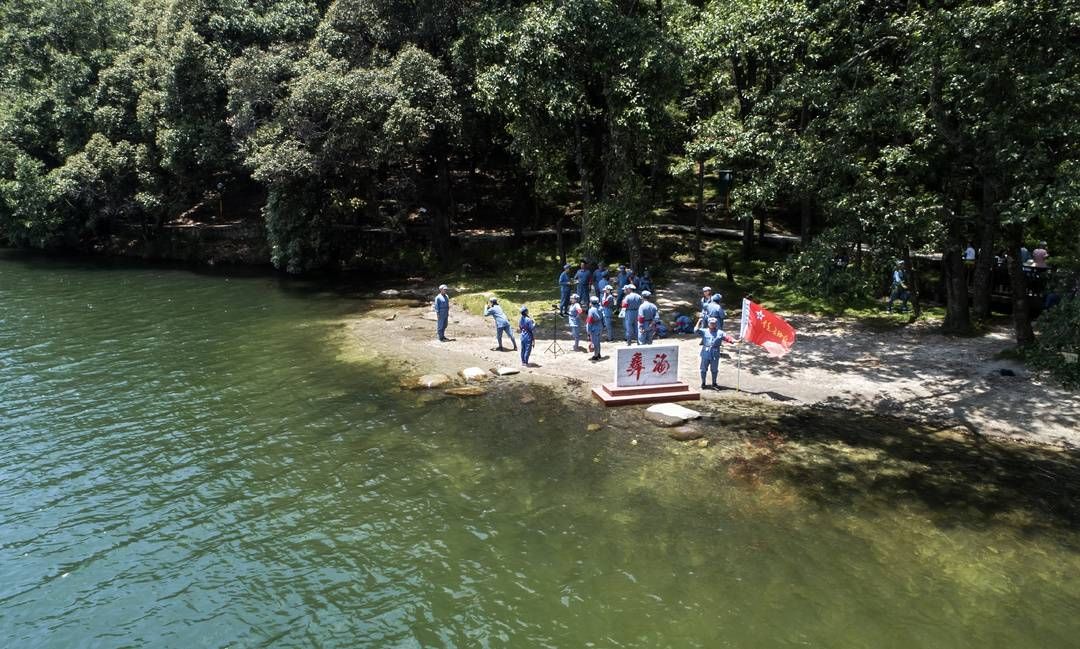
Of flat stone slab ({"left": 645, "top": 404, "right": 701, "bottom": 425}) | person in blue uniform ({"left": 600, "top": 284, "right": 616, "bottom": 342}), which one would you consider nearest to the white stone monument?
flat stone slab ({"left": 645, "top": 404, "right": 701, "bottom": 425})

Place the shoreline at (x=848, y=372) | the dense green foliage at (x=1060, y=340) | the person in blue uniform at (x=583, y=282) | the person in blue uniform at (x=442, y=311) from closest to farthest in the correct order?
1. the dense green foliage at (x=1060, y=340)
2. the shoreline at (x=848, y=372)
3. the person in blue uniform at (x=442, y=311)
4. the person in blue uniform at (x=583, y=282)

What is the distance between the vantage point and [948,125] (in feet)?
69.4

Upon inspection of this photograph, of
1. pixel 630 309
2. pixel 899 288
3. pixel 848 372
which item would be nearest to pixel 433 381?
pixel 630 309

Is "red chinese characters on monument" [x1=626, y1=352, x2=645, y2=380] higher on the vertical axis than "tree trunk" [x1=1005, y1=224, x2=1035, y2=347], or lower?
lower

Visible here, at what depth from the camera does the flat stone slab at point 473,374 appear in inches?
901

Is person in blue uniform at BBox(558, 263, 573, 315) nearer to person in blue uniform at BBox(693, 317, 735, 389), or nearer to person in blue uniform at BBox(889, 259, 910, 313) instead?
person in blue uniform at BBox(693, 317, 735, 389)

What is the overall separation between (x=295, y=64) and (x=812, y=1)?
25450mm

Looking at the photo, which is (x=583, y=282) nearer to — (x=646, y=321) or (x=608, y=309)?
(x=608, y=309)

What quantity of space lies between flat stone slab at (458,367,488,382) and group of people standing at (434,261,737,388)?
1.60 metres

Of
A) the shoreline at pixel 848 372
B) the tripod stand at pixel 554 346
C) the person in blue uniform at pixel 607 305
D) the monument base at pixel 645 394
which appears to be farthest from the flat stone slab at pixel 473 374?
the person in blue uniform at pixel 607 305

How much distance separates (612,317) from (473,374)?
26.7 feet

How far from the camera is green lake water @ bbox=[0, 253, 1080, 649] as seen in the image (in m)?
11.2

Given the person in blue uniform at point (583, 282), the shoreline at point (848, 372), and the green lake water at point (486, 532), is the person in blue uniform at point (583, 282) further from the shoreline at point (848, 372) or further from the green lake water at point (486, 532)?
the green lake water at point (486, 532)

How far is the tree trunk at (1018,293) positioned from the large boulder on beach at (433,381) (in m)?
17.8
